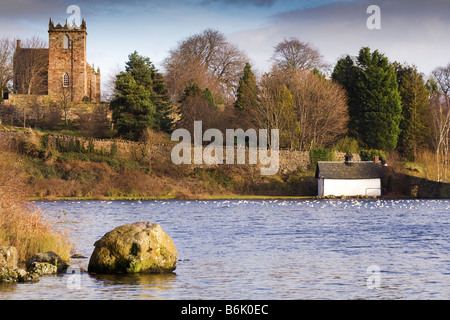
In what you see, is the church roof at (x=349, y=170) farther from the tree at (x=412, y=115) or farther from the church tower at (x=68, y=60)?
the church tower at (x=68, y=60)

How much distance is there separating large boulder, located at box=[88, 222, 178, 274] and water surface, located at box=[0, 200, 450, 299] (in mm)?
426

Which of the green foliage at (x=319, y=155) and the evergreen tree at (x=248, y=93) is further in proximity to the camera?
the evergreen tree at (x=248, y=93)

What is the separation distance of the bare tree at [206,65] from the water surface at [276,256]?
5457 cm

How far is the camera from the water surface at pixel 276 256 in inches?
722

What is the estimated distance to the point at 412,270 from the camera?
22266 mm

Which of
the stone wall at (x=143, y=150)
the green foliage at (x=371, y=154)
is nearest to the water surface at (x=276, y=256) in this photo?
the stone wall at (x=143, y=150)

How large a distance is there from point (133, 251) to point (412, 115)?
6608cm

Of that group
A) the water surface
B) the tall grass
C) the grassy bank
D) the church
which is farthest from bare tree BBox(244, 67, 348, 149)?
the tall grass

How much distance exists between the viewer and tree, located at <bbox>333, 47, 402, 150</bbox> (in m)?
78.5

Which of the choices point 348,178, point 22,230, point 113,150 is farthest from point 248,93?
point 22,230

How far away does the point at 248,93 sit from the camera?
261 feet
